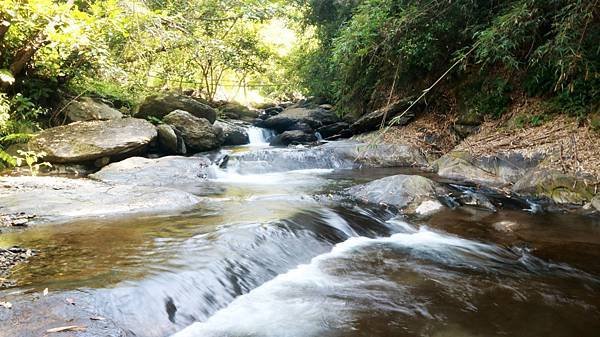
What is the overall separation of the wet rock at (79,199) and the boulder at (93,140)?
5.19 feet

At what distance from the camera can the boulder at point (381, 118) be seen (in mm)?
11789

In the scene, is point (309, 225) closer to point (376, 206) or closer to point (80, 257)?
point (376, 206)

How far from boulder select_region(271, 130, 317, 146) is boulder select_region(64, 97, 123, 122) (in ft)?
16.8

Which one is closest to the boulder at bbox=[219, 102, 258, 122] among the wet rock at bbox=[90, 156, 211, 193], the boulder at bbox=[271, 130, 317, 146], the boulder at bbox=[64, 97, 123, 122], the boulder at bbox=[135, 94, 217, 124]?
the boulder at bbox=[271, 130, 317, 146]

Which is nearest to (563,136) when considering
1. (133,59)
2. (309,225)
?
(309,225)

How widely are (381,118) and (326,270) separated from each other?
8.64 m

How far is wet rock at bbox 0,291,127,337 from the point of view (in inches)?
92.5

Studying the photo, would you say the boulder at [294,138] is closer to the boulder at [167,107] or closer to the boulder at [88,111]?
the boulder at [167,107]

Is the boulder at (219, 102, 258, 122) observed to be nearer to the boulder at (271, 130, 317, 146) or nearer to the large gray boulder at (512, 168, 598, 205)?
the boulder at (271, 130, 317, 146)

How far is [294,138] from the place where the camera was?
13969mm

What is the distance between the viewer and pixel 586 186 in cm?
642

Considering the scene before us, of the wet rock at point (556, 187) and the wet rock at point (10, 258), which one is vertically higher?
the wet rock at point (556, 187)

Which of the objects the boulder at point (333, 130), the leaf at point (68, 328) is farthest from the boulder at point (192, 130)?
the leaf at point (68, 328)

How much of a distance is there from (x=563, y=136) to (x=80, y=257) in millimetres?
7858
